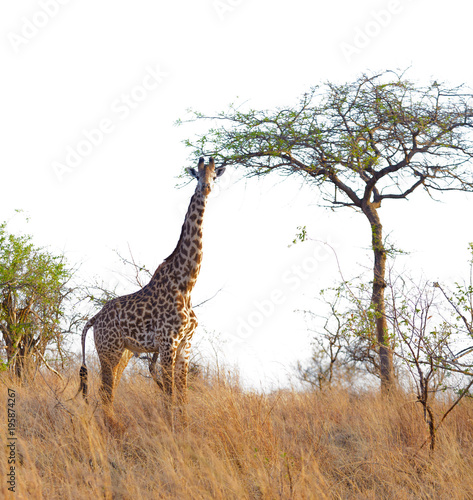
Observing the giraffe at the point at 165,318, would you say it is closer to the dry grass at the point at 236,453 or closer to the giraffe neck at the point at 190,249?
the giraffe neck at the point at 190,249

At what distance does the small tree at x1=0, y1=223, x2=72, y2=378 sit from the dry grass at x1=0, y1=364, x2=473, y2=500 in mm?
5569

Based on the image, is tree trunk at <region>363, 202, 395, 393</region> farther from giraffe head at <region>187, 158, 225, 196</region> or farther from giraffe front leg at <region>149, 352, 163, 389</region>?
giraffe head at <region>187, 158, 225, 196</region>

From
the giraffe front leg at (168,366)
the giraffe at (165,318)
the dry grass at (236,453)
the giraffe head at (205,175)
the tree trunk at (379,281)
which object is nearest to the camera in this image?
the dry grass at (236,453)

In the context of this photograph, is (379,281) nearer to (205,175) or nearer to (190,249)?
(190,249)

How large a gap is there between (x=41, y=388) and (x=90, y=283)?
150 inches

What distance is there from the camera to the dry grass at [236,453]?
5121 mm

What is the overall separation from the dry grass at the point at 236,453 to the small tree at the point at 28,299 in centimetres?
557

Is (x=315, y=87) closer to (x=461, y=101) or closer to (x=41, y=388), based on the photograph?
(x=461, y=101)

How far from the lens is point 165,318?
25.6 ft

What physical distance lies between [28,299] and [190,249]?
25.2ft

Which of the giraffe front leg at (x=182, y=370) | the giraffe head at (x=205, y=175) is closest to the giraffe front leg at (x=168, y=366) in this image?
the giraffe front leg at (x=182, y=370)

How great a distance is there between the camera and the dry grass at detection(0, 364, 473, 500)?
5.12 m

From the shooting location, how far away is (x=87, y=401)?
823cm

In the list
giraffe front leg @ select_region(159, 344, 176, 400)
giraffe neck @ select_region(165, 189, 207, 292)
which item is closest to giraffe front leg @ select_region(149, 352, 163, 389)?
giraffe front leg @ select_region(159, 344, 176, 400)
